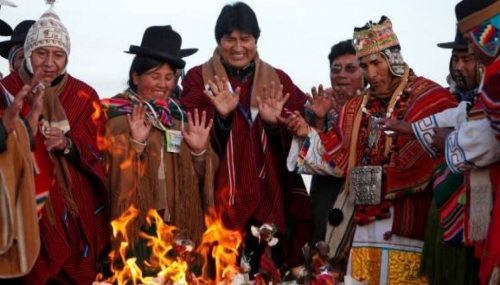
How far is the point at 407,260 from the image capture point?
877cm

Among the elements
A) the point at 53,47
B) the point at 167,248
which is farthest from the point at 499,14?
the point at 53,47

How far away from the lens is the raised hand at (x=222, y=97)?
9.66m

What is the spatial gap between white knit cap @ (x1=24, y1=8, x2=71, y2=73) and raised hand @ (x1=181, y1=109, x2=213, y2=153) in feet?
3.39

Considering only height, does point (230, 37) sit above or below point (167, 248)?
above

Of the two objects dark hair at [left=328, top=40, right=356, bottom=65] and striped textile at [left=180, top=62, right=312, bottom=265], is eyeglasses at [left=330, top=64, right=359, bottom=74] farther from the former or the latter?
striped textile at [left=180, top=62, right=312, bottom=265]

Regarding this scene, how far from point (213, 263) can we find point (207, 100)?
1242 mm

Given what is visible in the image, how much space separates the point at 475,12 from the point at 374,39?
4.67ft

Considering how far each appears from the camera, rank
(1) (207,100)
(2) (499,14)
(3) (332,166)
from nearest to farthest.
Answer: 1. (2) (499,14)
2. (3) (332,166)
3. (1) (207,100)

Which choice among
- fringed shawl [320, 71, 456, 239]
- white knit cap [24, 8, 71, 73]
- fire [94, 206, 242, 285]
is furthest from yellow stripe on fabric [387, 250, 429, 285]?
white knit cap [24, 8, 71, 73]

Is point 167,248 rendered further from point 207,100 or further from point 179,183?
point 207,100

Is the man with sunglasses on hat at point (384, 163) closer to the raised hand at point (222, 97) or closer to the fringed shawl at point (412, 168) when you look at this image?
the fringed shawl at point (412, 168)

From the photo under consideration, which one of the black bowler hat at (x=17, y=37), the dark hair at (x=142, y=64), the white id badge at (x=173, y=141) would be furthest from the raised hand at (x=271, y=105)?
the black bowler hat at (x=17, y=37)

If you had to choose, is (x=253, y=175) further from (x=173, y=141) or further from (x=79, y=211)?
(x=79, y=211)

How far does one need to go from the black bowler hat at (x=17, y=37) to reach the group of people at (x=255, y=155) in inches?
63.4
